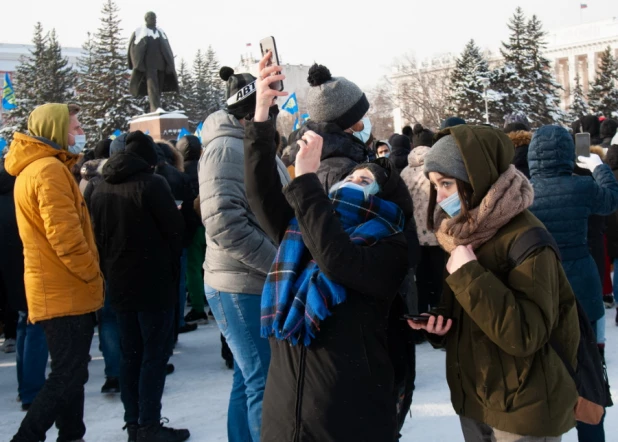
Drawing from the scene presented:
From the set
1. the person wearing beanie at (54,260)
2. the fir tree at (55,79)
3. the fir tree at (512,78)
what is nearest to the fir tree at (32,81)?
the fir tree at (55,79)

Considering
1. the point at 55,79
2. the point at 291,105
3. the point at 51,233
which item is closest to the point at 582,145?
the point at 51,233

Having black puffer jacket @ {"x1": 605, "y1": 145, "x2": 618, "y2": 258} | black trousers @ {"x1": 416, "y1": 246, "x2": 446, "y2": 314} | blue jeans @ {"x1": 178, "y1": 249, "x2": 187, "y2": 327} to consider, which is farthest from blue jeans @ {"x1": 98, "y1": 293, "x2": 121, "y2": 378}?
black puffer jacket @ {"x1": 605, "y1": 145, "x2": 618, "y2": 258}

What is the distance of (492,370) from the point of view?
7.13 feet

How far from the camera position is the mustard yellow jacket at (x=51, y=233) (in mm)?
3734

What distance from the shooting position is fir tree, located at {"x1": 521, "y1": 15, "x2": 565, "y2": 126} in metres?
38.8

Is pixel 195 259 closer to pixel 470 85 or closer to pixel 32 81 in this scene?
pixel 470 85

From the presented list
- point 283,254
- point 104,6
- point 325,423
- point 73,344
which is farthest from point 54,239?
point 104,6

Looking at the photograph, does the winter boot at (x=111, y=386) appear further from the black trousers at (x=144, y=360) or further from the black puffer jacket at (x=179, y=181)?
the black puffer jacket at (x=179, y=181)

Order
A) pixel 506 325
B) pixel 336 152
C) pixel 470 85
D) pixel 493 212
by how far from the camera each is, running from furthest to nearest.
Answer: pixel 470 85 < pixel 336 152 < pixel 493 212 < pixel 506 325

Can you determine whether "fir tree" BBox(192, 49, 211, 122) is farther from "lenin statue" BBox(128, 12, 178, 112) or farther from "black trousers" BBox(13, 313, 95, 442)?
"black trousers" BBox(13, 313, 95, 442)

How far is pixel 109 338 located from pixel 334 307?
358 centimetres

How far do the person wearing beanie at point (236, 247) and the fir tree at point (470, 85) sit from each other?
35.3m

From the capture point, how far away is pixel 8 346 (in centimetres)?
672

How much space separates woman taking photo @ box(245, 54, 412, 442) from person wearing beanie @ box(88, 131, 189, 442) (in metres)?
2.03
